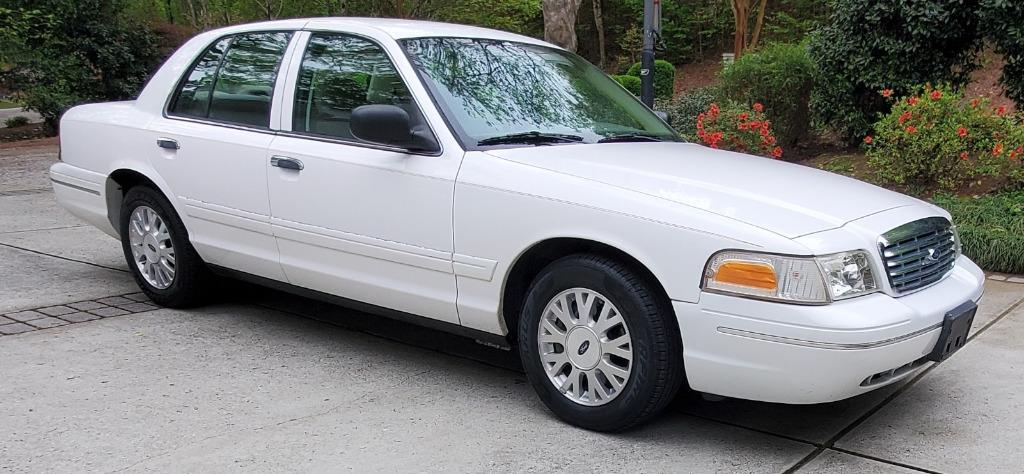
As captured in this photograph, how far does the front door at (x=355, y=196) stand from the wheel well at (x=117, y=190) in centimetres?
146

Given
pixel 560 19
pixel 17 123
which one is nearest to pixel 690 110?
pixel 560 19

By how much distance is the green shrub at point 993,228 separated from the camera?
6.45m

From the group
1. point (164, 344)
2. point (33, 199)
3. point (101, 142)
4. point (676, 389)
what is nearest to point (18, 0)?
point (33, 199)

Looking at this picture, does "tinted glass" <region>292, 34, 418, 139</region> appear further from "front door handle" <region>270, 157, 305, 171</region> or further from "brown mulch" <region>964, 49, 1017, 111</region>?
"brown mulch" <region>964, 49, 1017, 111</region>

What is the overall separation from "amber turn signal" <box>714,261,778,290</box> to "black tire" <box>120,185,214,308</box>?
3.32m

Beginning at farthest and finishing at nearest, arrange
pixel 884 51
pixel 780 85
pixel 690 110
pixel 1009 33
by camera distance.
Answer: pixel 690 110
pixel 780 85
pixel 884 51
pixel 1009 33

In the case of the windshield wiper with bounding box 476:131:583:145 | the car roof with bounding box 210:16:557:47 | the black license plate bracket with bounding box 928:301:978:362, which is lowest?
the black license plate bracket with bounding box 928:301:978:362

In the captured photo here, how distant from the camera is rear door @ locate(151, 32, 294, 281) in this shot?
477 cm

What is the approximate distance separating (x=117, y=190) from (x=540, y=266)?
3177mm

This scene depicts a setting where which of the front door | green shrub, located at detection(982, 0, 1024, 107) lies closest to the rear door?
the front door

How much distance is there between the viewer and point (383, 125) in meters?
3.90

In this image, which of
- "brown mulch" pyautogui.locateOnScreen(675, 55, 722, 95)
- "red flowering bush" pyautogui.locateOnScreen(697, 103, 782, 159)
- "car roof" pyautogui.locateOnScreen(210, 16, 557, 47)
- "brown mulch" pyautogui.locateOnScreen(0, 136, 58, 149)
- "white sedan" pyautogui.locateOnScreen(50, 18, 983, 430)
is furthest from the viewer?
"brown mulch" pyautogui.locateOnScreen(675, 55, 722, 95)

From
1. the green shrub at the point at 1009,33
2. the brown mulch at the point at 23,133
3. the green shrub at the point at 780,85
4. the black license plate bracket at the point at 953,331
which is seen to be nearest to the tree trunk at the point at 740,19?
the green shrub at the point at 780,85

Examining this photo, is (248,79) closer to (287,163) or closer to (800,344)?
(287,163)
